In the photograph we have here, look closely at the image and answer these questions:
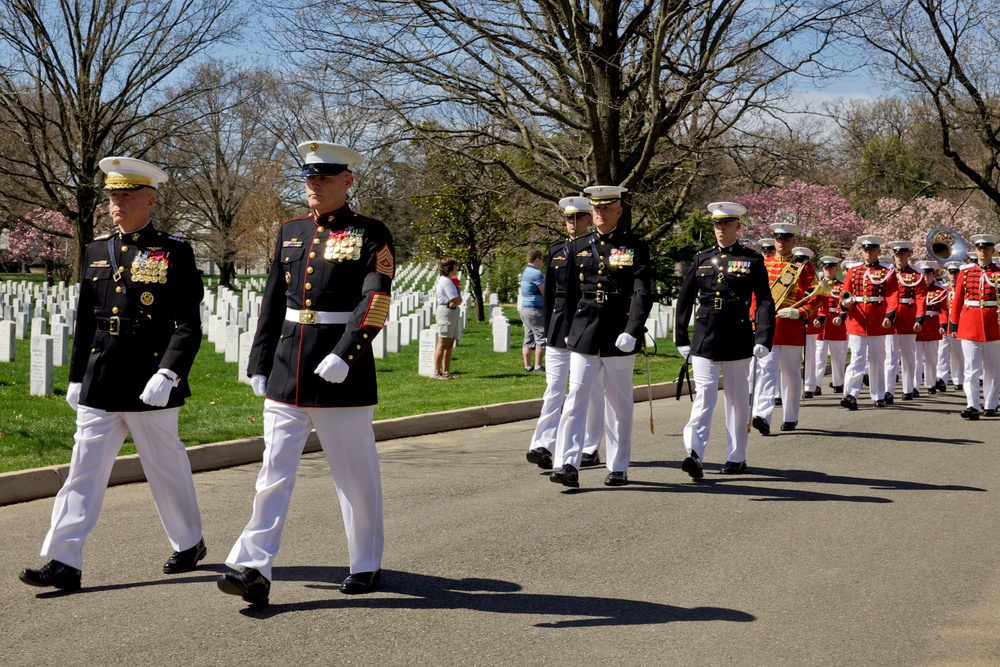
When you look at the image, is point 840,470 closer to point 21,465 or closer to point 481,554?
point 481,554

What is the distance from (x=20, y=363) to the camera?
52.0ft

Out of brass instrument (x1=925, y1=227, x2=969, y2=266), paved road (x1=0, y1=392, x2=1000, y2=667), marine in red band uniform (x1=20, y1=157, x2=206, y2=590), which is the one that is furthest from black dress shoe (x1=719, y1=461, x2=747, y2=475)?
brass instrument (x1=925, y1=227, x2=969, y2=266)

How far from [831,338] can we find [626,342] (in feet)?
29.1

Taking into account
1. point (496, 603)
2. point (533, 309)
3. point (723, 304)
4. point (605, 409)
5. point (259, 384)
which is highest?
point (533, 309)

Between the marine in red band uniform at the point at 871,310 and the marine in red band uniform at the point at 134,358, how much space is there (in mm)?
9837

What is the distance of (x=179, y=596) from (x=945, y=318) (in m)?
13.1

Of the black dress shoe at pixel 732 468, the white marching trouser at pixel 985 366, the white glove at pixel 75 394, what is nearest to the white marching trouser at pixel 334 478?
the white glove at pixel 75 394

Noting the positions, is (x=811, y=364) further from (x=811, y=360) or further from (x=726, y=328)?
(x=726, y=328)

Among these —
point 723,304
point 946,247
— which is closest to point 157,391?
point 723,304

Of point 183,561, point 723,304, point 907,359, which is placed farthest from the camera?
point 907,359

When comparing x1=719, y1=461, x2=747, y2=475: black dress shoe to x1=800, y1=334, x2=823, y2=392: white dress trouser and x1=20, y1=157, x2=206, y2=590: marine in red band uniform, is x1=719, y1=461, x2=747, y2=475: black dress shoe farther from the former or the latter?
x1=800, y1=334, x2=823, y2=392: white dress trouser

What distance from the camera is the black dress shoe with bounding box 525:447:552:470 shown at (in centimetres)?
825

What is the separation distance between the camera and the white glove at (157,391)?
5105 mm

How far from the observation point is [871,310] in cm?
1400
